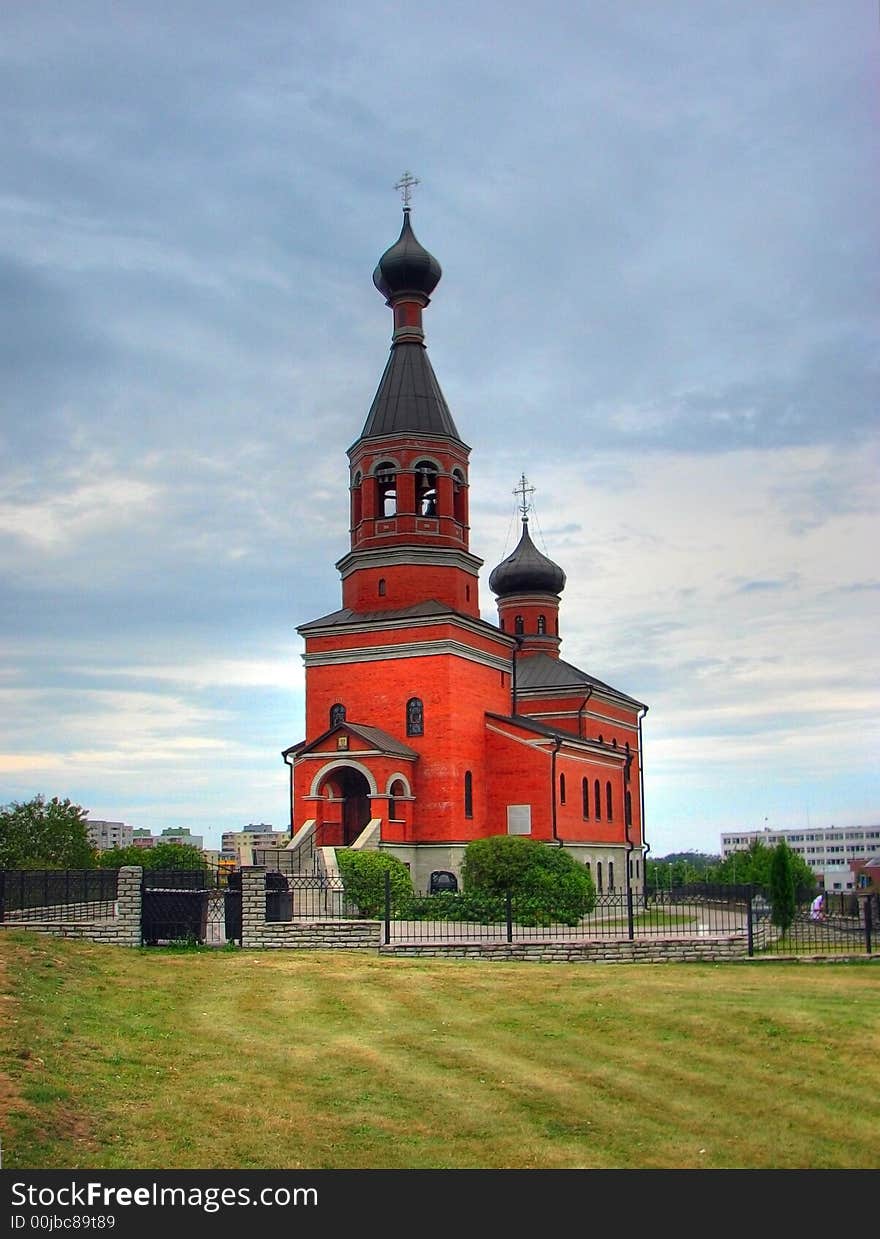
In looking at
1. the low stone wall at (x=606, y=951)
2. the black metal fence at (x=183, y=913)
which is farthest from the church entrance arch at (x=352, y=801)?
the low stone wall at (x=606, y=951)

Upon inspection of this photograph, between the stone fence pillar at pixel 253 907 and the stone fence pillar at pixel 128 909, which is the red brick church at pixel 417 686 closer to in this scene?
the stone fence pillar at pixel 253 907

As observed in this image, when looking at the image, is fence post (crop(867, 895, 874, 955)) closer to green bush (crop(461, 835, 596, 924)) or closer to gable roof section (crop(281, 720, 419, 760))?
green bush (crop(461, 835, 596, 924))

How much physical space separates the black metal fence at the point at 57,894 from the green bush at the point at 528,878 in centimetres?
752

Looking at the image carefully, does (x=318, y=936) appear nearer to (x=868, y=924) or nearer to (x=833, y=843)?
(x=868, y=924)

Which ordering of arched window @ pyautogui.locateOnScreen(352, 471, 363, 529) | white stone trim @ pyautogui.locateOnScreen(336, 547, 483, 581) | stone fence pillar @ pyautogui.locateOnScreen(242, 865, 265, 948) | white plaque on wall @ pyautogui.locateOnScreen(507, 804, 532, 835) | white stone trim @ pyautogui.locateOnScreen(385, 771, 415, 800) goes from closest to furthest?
stone fence pillar @ pyautogui.locateOnScreen(242, 865, 265, 948) → white stone trim @ pyautogui.locateOnScreen(385, 771, 415, 800) → white plaque on wall @ pyautogui.locateOnScreen(507, 804, 532, 835) → white stone trim @ pyautogui.locateOnScreen(336, 547, 483, 581) → arched window @ pyautogui.locateOnScreen(352, 471, 363, 529)

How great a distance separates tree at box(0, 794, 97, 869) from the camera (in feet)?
134

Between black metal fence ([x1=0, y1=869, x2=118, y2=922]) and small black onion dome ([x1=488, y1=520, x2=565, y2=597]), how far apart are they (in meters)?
23.7

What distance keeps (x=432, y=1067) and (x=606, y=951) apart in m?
7.68

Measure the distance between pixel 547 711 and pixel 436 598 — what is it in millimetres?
10123

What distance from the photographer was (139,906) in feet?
63.3

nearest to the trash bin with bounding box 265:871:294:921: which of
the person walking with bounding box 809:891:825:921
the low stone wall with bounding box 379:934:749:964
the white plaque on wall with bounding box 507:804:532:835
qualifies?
the low stone wall with bounding box 379:934:749:964
